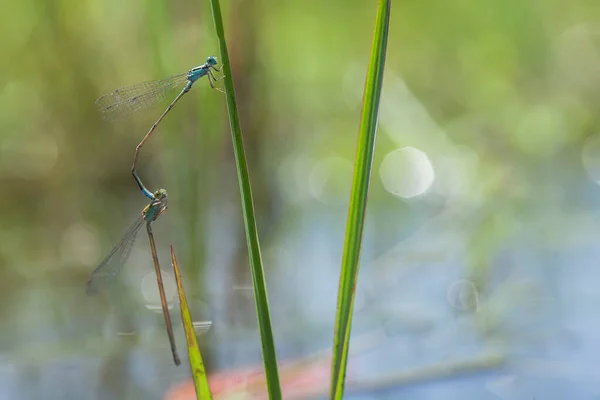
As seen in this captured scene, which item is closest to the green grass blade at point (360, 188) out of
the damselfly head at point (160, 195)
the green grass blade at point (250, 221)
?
the green grass blade at point (250, 221)

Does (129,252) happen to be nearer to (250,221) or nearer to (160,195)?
(160,195)

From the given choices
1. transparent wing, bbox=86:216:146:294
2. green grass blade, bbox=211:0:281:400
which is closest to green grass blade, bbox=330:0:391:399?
green grass blade, bbox=211:0:281:400

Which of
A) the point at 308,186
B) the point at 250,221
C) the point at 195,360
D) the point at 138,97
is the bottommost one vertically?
the point at 195,360

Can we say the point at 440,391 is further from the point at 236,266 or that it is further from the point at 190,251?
the point at 236,266

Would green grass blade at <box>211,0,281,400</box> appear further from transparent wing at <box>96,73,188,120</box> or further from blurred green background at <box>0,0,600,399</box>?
transparent wing at <box>96,73,188,120</box>

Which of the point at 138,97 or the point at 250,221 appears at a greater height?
the point at 138,97

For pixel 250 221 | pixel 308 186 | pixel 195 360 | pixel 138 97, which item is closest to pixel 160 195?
pixel 138 97

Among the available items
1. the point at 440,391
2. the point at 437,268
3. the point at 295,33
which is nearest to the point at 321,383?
the point at 440,391

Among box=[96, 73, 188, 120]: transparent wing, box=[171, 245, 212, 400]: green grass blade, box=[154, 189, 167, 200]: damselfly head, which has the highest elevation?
box=[96, 73, 188, 120]: transparent wing
